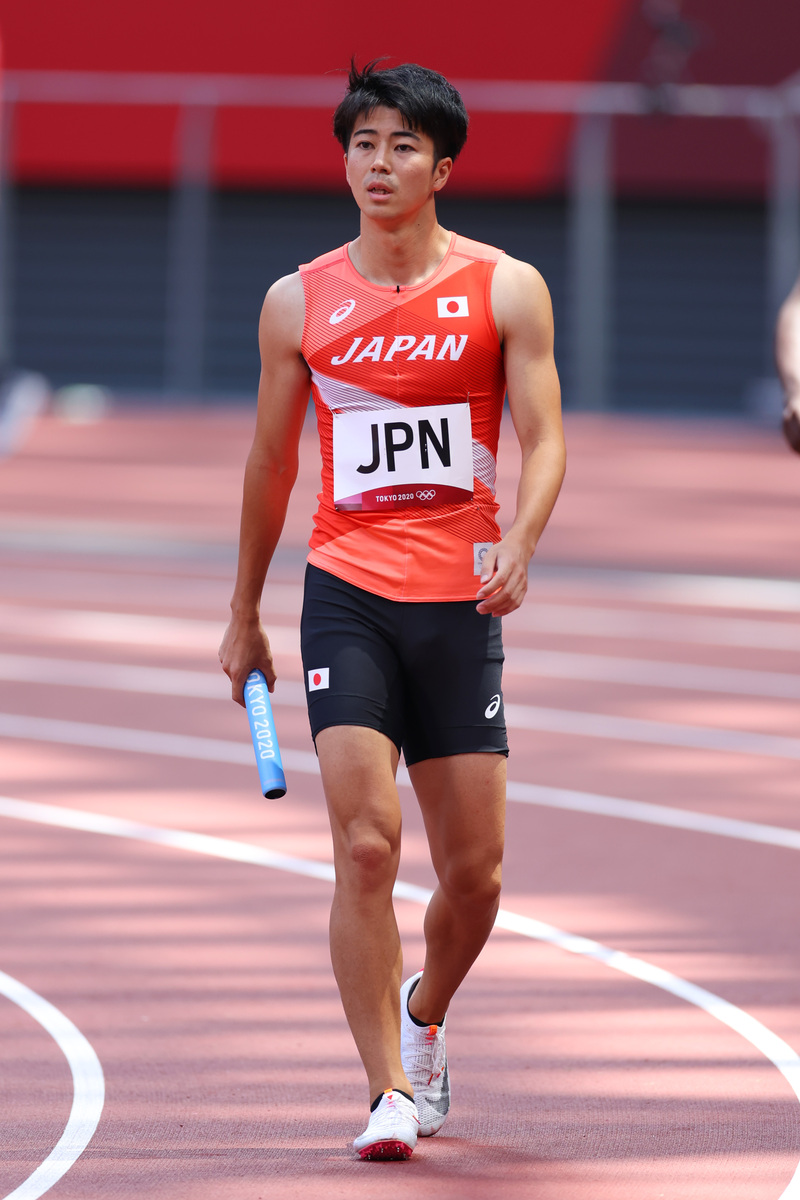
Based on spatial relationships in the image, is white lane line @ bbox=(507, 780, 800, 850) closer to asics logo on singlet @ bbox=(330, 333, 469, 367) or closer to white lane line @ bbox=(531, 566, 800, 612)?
asics logo on singlet @ bbox=(330, 333, 469, 367)

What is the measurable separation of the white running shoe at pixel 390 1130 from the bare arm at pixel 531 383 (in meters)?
1.05

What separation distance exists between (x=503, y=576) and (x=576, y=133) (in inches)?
887

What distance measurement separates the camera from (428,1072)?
14.2 ft

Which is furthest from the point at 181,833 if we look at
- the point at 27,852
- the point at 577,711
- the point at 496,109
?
the point at 496,109

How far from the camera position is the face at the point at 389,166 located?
4094 millimetres

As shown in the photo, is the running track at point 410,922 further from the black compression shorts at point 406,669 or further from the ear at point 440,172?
the ear at point 440,172

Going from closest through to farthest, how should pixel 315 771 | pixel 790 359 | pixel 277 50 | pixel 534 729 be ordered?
pixel 790 359 < pixel 315 771 < pixel 534 729 < pixel 277 50

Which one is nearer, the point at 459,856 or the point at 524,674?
the point at 459,856

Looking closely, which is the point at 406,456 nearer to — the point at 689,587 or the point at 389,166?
the point at 389,166

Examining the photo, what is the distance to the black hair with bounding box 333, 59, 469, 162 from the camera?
13.4ft

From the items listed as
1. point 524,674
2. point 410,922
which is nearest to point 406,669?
point 410,922

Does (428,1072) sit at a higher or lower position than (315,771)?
higher

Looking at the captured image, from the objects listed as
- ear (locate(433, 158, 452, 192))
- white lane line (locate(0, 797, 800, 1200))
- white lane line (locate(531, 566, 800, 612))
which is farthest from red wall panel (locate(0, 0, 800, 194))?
ear (locate(433, 158, 452, 192))

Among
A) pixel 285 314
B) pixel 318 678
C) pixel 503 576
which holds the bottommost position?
pixel 318 678
